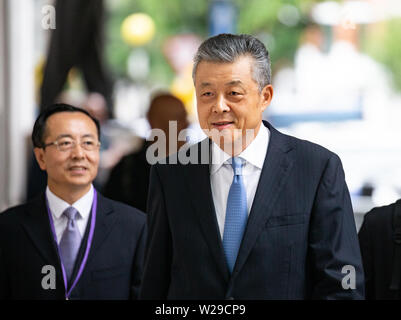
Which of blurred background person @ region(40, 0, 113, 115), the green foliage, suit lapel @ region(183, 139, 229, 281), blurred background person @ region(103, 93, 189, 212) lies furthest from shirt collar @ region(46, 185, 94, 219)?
the green foliage

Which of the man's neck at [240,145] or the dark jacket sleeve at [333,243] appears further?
the man's neck at [240,145]

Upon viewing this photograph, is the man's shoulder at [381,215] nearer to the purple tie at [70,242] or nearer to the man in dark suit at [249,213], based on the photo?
the man in dark suit at [249,213]

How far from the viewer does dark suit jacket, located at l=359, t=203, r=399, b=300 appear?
2.96 meters

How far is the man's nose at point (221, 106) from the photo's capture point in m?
2.43

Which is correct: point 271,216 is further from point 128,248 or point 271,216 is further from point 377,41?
point 377,41

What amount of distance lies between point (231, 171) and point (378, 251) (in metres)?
0.83

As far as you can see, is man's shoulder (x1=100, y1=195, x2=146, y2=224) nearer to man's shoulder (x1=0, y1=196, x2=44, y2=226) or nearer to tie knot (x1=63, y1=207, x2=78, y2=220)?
tie knot (x1=63, y1=207, x2=78, y2=220)

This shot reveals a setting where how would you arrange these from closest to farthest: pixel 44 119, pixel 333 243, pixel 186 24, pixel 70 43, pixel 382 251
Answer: pixel 333 243 < pixel 382 251 < pixel 44 119 < pixel 70 43 < pixel 186 24

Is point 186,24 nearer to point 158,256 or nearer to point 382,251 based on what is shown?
point 382,251

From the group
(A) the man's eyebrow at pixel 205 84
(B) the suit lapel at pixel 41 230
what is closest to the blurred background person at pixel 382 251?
(A) the man's eyebrow at pixel 205 84

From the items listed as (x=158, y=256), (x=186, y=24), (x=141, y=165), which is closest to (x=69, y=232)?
(x=158, y=256)

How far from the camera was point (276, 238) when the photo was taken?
2.42m

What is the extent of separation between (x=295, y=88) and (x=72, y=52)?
715 centimetres
